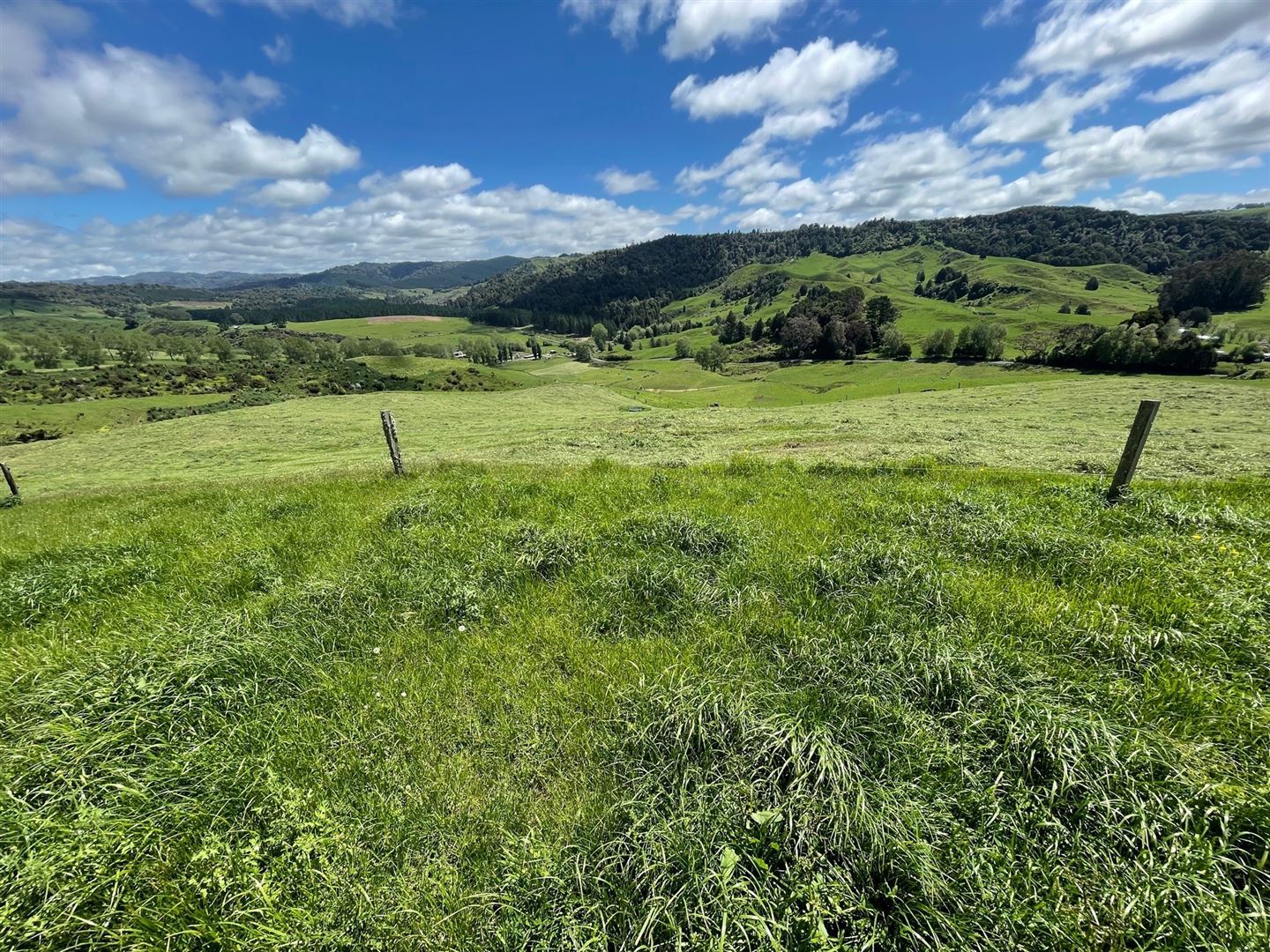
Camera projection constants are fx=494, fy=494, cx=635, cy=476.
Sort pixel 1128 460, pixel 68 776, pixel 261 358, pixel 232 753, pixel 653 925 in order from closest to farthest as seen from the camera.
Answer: pixel 653 925 → pixel 68 776 → pixel 232 753 → pixel 1128 460 → pixel 261 358

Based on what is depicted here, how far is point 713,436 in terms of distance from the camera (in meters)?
37.2

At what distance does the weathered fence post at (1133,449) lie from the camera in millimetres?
8672

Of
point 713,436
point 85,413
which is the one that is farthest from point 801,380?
point 85,413

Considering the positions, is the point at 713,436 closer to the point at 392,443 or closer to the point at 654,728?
the point at 392,443

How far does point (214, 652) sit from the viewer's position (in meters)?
5.43

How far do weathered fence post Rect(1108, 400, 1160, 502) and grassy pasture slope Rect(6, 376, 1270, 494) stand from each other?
436 inches

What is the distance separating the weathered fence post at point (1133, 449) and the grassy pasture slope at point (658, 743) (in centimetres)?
95

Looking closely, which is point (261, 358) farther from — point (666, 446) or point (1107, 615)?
point (1107, 615)

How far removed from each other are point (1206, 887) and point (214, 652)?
864cm

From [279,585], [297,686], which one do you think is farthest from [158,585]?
[297,686]

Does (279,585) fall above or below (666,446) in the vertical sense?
above

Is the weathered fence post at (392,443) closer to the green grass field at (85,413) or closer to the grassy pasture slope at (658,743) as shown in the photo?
the grassy pasture slope at (658,743)

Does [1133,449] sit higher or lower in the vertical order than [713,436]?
higher

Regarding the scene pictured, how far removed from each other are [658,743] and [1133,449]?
10.3 metres
